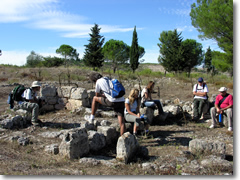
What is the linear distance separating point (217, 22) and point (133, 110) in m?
3.49

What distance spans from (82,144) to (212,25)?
5.18m

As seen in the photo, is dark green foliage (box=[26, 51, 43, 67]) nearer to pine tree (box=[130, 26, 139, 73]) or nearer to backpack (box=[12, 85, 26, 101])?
pine tree (box=[130, 26, 139, 73])

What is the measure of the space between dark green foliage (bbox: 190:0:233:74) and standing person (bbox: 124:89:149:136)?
259 cm

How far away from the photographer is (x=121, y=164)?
4.11m

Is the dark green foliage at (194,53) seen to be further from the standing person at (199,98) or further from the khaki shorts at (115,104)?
Result: the khaki shorts at (115,104)

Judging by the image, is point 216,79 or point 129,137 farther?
point 216,79

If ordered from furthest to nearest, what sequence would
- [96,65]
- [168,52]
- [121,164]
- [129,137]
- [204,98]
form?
[96,65] → [168,52] → [204,98] → [129,137] → [121,164]

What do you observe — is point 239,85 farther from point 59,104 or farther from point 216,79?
point 216,79

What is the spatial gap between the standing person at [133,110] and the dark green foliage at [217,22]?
2.59 meters

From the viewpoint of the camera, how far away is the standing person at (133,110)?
5.79 m

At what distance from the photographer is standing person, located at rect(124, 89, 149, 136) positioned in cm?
579

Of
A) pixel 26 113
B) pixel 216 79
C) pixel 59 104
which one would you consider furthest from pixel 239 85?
pixel 216 79

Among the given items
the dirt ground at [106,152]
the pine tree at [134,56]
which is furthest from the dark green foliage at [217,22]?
the pine tree at [134,56]

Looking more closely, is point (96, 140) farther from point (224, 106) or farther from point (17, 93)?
point (224, 106)
